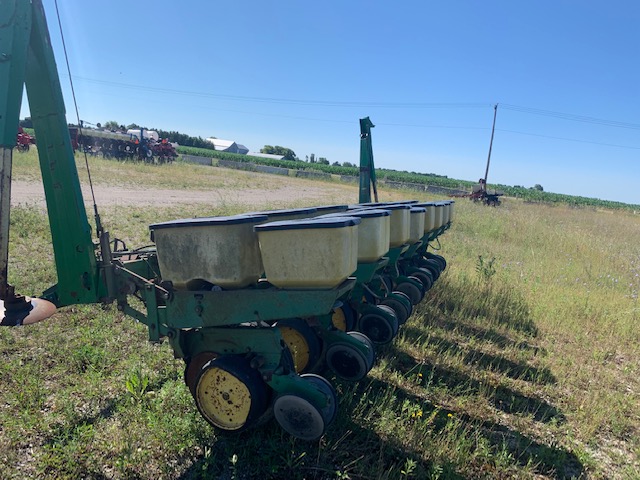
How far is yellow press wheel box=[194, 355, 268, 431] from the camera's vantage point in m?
2.52

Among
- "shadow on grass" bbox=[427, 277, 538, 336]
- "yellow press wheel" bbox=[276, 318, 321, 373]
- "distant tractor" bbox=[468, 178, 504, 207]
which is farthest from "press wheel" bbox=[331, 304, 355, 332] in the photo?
"distant tractor" bbox=[468, 178, 504, 207]

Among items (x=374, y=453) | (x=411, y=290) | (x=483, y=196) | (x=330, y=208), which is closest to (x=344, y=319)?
(x=330, y=208)

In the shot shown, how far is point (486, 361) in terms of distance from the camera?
4410 mm

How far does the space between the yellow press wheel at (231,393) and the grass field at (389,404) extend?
0.65ft

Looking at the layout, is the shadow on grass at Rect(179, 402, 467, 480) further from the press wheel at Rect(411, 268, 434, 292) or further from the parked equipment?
the press wheel at Rect(411, 268, 434, 292)

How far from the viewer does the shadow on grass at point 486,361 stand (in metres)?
4.17

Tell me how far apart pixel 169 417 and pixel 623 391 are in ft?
12.6

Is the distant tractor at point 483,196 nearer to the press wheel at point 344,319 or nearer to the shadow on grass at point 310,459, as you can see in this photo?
the press wheel at point 344,319

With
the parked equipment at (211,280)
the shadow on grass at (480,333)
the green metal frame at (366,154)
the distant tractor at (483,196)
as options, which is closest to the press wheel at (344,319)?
the parked equipment at (211,280)

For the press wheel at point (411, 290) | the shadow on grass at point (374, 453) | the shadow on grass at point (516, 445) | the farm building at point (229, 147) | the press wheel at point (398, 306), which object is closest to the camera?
the shadow on grass at point (374, 453)

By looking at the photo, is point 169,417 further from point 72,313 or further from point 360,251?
point 72,313

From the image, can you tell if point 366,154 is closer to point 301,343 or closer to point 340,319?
point 340,319

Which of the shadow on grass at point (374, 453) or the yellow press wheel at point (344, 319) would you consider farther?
the yellow press wheel at point (344, 319)

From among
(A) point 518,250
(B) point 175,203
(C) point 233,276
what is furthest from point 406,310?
(B) point 175,203
